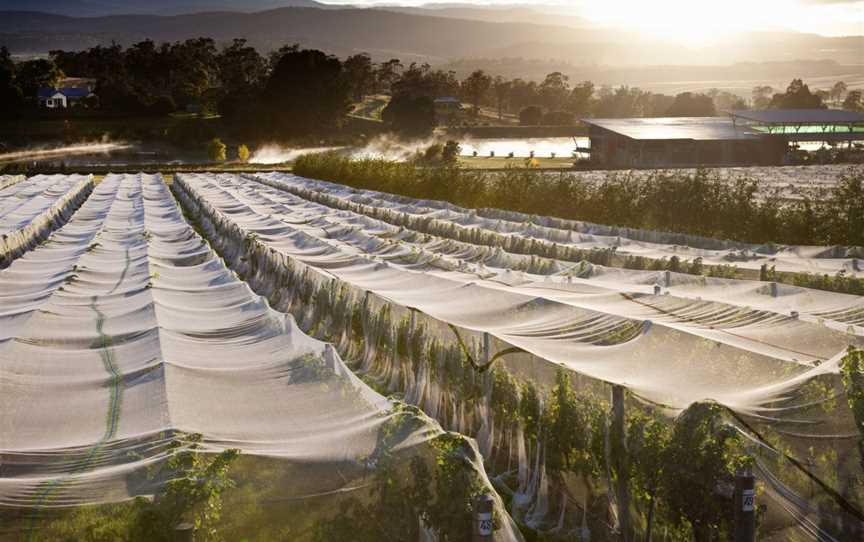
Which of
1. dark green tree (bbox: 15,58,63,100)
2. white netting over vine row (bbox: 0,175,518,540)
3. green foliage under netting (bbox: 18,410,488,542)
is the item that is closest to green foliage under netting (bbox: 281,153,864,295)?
white netting over vine row (bbox: 0,175,518,540)

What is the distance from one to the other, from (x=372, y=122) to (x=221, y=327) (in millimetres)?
114330

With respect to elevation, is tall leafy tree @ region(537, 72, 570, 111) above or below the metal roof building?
above

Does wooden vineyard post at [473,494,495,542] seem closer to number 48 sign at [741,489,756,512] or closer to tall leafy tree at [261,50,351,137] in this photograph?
number 48 sign at [741,489,756,512]

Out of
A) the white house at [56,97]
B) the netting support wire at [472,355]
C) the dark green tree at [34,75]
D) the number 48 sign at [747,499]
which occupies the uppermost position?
the dark green tree at [34,75]

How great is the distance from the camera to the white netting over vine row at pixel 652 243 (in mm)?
21453

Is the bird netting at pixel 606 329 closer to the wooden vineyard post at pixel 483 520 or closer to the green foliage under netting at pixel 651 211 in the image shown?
the green foliage under netting at pixel 651 211

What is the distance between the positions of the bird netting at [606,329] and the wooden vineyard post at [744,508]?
1.48 m

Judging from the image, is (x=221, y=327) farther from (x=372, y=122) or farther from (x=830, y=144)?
(x=372, y=122)

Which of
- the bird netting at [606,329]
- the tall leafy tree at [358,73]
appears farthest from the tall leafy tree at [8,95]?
the bird netting at [606,329]

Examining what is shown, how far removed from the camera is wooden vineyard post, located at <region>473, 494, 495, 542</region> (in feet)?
26.6

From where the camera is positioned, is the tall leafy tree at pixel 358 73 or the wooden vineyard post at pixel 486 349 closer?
the wooden vineyard post at pixel 486 349

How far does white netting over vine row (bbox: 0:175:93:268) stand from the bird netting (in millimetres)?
8802

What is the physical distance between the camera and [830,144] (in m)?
83.5

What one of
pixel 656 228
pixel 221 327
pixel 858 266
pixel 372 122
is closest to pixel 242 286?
pixel 221 327
